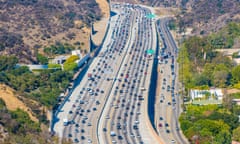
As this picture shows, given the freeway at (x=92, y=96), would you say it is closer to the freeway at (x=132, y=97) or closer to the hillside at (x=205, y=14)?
the freeway at (x=132, y=97)

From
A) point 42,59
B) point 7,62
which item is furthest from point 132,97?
point 42,59

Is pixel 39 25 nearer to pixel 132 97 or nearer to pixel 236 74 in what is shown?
pixel 132 97

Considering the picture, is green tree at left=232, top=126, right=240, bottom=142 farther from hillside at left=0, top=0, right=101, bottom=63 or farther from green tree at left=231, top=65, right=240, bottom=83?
hillside at left=0, top=0, right=101, bottom=63

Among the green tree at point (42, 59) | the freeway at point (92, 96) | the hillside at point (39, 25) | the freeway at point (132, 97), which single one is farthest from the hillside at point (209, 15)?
the green tree at point (42, 59)

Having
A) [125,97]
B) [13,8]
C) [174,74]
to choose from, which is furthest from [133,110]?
[13,8]

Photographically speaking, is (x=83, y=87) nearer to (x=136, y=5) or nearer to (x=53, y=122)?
(x=53, y=122)

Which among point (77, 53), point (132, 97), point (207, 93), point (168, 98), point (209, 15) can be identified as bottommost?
point (168, 98)
